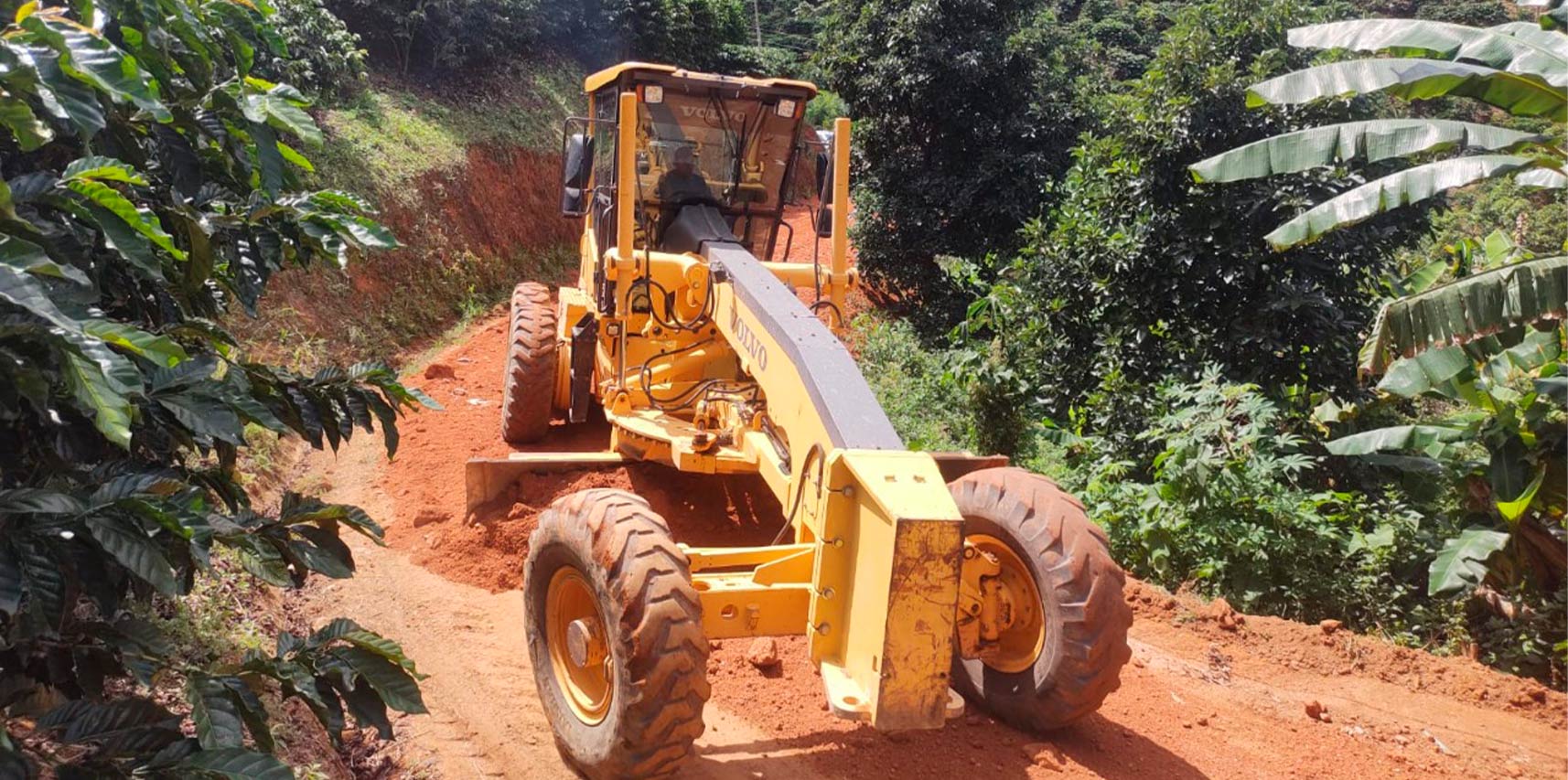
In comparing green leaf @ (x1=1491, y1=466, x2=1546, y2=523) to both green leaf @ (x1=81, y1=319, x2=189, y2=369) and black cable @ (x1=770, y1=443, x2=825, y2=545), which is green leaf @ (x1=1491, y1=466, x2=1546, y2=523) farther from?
green leaf @ (x1=81, y1=319, x2=189, y2=369)

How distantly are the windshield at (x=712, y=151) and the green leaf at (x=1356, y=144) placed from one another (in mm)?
2862

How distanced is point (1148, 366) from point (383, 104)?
13389 millimetres

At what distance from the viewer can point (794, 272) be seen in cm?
682

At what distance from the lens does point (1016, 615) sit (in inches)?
185

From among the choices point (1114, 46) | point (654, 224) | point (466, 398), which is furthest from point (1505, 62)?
point (1114, 46)

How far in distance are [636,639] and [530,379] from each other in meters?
4.59

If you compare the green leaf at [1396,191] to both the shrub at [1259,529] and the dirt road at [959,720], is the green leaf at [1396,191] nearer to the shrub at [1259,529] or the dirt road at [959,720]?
the shrub at [1259,529]

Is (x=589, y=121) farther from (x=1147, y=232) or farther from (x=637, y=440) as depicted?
(x=1147, y=232)

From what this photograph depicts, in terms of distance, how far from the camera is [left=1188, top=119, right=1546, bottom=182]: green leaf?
546cm

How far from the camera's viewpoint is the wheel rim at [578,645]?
14.5 ft

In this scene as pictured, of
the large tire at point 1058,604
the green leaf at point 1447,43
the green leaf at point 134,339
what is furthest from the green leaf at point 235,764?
the green leaf at point 1447,43

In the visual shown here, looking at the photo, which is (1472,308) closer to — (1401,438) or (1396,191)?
(1396,191)

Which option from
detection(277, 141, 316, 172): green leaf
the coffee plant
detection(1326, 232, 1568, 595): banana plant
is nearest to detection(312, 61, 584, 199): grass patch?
detection(277, 141, 316, 172): green leaf

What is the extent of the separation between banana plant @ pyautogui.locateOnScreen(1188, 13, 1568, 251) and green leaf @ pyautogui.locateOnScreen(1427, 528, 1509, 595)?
2.06 m
